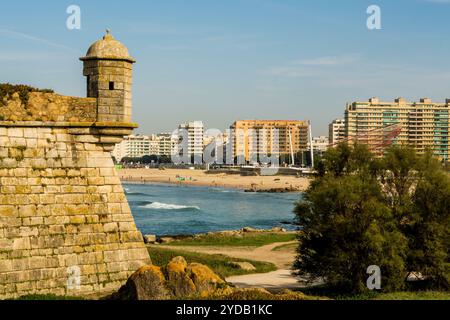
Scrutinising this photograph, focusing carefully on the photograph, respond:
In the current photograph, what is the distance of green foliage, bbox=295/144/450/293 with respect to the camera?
21.6 m

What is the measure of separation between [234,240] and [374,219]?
937 inches

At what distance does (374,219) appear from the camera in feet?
71.8

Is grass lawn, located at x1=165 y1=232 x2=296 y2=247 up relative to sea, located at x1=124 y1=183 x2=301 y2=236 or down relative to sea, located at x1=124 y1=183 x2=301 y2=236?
up

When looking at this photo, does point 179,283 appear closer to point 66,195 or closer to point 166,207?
point 66,195

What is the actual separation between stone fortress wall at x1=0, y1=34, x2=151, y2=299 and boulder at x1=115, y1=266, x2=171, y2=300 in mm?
1781

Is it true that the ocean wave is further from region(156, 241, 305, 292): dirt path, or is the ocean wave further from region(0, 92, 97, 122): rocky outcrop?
region(0, 92, 97, 122): rocky outcrop

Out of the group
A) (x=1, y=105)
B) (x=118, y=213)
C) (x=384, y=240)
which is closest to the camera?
(x=1, y=105)

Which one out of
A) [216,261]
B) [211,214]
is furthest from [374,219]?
[211,214]

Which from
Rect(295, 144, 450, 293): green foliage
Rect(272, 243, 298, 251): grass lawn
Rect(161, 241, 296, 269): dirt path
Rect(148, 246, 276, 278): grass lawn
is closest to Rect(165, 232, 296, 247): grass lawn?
Rect(272, 243, 298, 251): grass lawn

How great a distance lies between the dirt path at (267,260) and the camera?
84.5 feet
